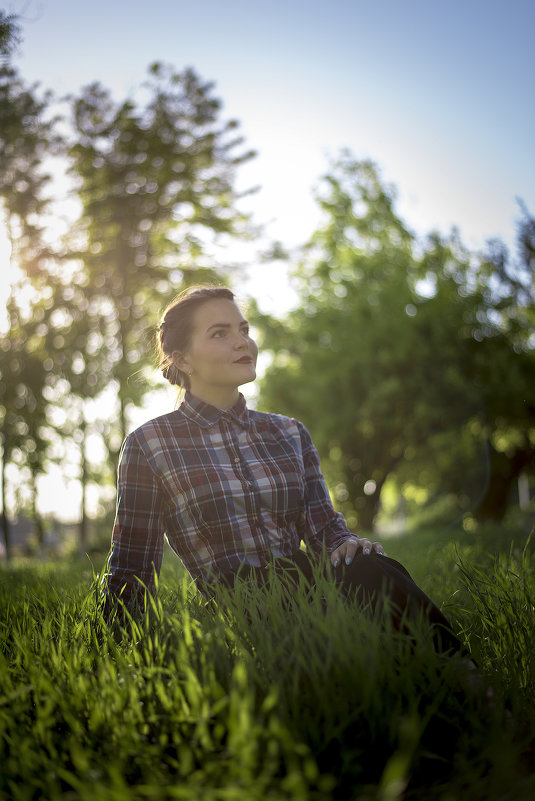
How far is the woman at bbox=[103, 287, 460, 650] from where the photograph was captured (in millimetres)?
2840

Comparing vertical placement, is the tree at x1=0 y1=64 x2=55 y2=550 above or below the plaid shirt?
above

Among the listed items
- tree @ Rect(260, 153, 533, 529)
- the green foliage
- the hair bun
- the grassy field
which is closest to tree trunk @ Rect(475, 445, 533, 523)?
tree @ Rect(260, 153, 533, 529)

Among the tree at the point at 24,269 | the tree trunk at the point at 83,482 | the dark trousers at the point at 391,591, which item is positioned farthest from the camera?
the tree trunk at the point at 83,482

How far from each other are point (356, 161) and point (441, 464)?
11693 mm

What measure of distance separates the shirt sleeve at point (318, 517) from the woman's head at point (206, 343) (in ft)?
1.89

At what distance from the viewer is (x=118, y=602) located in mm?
2666

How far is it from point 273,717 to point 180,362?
2.20 meters

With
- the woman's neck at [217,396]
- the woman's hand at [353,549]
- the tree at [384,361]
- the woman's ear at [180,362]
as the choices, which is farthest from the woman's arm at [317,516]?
the tree at [384,361]

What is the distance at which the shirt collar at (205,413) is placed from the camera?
313 centimetres

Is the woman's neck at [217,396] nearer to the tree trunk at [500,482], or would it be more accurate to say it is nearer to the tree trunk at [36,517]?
the tree trunk at [36,517]

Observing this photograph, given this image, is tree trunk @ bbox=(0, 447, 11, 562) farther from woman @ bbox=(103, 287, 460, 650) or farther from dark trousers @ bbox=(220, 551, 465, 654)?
dark trousers @ bbox=(220, 551, 465, 654)

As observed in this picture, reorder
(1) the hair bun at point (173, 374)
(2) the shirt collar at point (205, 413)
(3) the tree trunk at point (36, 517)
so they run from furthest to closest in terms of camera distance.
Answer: (3) the tree trunk at point (36, 517) < (1) the hair bun at point (173, 374) < (2) the shirt collar at point (205, 413)

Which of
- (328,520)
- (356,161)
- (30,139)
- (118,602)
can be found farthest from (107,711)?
(356,161)

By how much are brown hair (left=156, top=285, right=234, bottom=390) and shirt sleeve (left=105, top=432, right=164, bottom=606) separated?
0.57 meters
